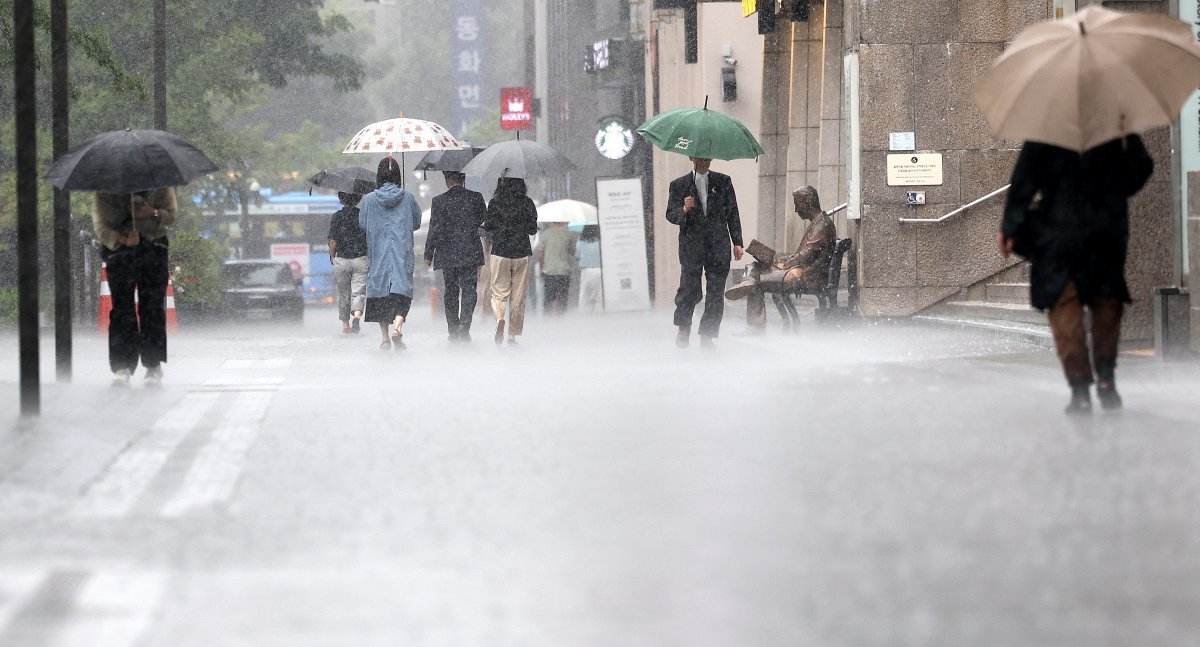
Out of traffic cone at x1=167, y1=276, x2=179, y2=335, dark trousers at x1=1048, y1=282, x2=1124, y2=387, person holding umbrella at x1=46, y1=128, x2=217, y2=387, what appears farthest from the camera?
traffic cone at x1=167, y1=276, x2=179, y2=335

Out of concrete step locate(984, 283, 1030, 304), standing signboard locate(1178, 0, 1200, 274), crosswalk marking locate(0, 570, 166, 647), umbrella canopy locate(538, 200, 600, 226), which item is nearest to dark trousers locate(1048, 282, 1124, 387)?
standing signboard locate(1178, 0, 1200, 274)

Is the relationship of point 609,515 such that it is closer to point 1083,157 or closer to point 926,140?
point 1083,157

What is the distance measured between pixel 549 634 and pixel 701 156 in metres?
11.8

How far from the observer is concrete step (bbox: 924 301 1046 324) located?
17.3 m

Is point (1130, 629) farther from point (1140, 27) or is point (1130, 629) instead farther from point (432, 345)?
point (432, 345)

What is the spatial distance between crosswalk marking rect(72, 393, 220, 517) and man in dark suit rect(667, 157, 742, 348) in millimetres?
5532

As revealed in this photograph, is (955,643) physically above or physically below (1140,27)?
below

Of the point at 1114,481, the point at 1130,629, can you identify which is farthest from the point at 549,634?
the point at 1114,481

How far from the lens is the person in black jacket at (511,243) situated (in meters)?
18.0

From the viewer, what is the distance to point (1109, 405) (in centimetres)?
964

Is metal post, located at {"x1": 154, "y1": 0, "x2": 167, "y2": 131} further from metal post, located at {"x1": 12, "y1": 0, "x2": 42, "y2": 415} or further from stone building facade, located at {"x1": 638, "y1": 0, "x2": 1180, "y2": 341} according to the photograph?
metal post, located at {"x1": 12, "y1": 0, "x2": 42, "y2": 415}

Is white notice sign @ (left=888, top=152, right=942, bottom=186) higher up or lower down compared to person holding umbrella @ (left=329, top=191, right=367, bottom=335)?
higher up

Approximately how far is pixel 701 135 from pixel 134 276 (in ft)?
18.5

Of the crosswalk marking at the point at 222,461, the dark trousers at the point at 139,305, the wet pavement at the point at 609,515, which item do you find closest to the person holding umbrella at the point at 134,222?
the dark trousers at the point at 139,305
